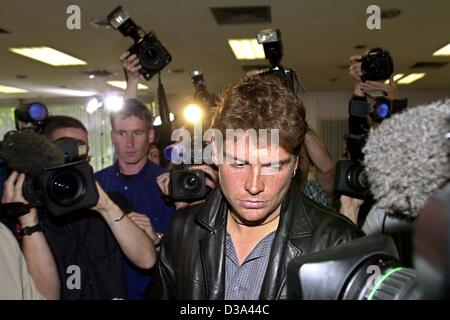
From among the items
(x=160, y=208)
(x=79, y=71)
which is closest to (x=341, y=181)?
(x=160, y=208)

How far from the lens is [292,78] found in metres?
1.62

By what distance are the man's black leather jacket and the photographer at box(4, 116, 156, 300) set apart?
11.2 inches

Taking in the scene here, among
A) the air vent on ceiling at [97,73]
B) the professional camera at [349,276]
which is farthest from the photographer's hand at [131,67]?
the air vent on ceiling at [97,73]

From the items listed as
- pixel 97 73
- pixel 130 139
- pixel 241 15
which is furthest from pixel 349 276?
pixel 97 73

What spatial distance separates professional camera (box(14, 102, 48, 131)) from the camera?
69.9 inches

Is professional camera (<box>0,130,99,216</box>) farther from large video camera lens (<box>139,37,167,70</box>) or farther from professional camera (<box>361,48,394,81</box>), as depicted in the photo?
professional camera (<box>361,48,394,81</box>)

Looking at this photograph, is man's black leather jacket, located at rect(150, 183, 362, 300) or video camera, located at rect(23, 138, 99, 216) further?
video camera, located at rect(23, 138, 99, 216)

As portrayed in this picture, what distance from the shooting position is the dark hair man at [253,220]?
1.12 m

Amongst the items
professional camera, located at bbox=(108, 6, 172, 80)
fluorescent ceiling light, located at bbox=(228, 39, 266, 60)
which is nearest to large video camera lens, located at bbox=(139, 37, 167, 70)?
professional camera, located at bbox=(108, 6, 172, 80)

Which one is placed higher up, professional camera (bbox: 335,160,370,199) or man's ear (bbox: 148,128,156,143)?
man's ear (bbox: 148,128,156,143)

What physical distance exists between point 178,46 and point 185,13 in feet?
4.56

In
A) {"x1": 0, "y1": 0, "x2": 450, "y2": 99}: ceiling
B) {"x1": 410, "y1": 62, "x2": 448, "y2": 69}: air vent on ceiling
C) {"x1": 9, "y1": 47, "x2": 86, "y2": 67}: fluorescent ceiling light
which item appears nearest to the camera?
{"x1": 0, "y1": 0, "x2": 450, "y2": 99}: ceiling
